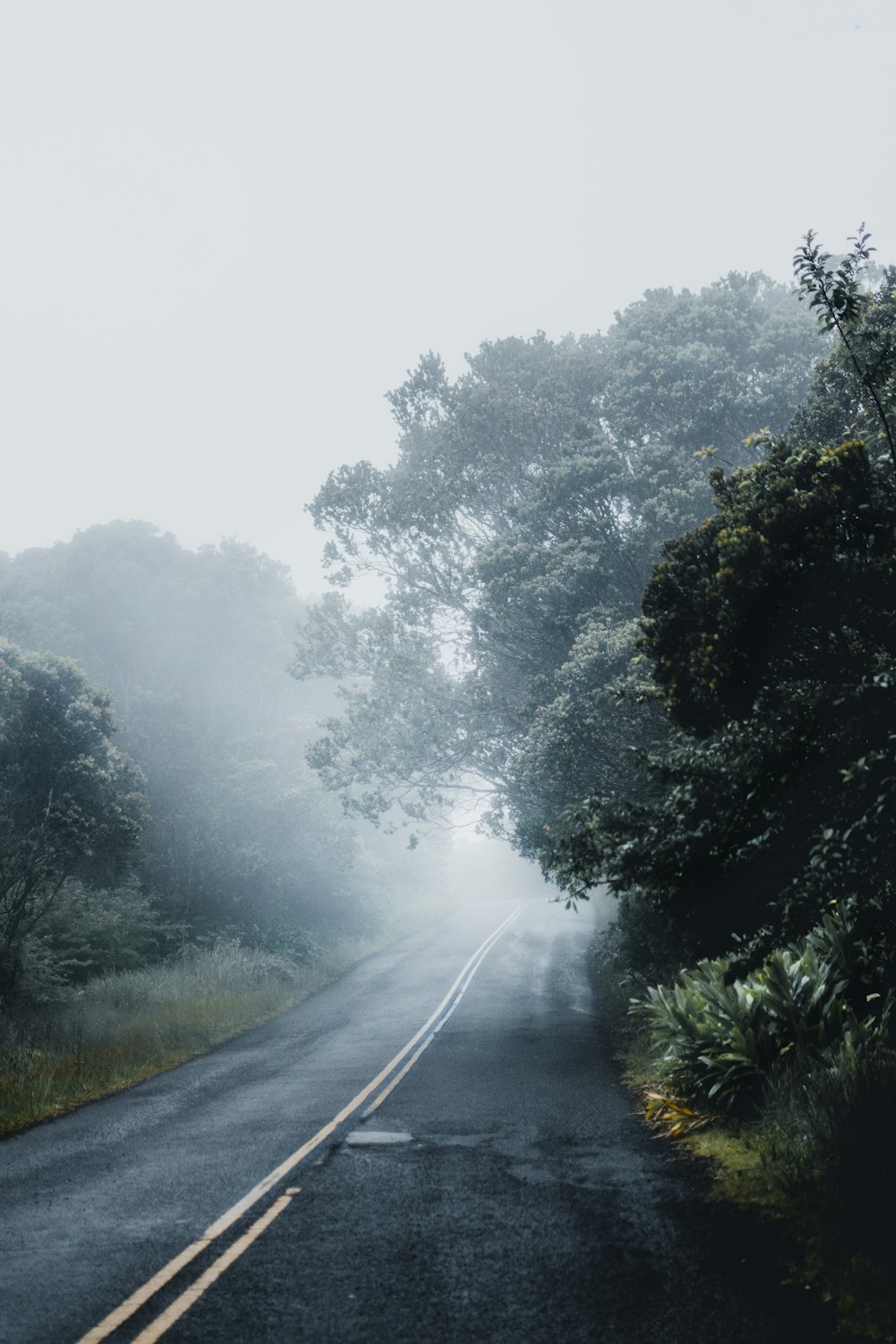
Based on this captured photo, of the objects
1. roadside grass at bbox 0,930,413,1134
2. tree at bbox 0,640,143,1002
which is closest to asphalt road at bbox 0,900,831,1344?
roadside grass at bbox 0,930,413,1134

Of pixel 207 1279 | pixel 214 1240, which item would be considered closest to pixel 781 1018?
pixel 214 1240

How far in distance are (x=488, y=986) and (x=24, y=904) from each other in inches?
447

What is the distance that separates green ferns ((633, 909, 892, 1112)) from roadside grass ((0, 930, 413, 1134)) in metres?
7.64

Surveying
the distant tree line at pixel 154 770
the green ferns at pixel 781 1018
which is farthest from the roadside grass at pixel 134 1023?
the green ferns at pixel 781 1018

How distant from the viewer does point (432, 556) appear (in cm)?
3017

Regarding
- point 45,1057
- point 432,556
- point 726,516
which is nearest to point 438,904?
point 432,556

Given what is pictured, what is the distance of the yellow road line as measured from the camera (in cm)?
529

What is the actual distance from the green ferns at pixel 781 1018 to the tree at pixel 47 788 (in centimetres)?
1528

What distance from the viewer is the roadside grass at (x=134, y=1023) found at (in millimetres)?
12688

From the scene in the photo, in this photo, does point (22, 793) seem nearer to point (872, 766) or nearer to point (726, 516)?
point (726, 516)

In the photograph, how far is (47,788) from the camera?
72.2ft

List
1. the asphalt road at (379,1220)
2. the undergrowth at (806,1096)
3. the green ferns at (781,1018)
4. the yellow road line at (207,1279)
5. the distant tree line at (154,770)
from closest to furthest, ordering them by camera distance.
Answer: the yellow road line at (207,1279)
the asphalt road at (379,1220)
the undergrowth at (806,1096)
the green ferns at (781,1018)
the distant tree line at (154,770)

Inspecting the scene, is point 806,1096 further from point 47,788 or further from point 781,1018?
point 47,788

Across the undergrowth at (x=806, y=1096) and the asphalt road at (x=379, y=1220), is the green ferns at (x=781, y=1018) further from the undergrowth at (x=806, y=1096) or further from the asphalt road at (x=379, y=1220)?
the asphalt road at (x=379, y=1220)
